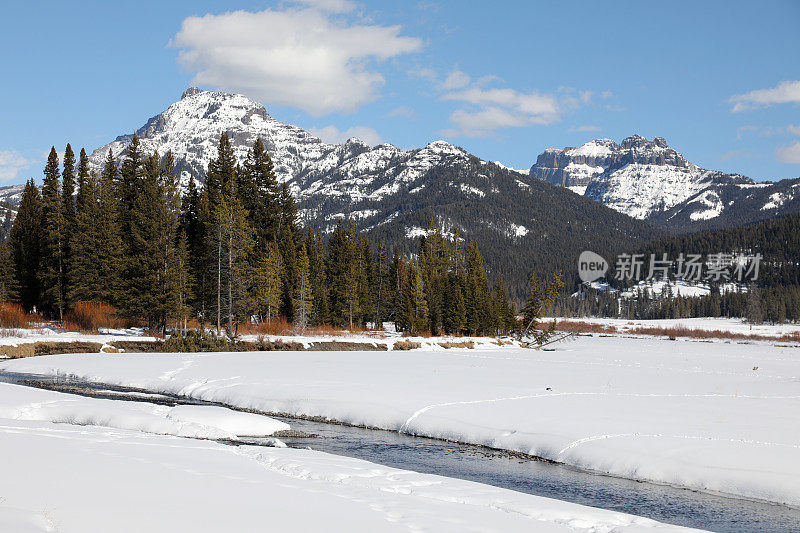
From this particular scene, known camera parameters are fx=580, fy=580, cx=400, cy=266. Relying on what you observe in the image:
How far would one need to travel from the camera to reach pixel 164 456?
38.1 feet

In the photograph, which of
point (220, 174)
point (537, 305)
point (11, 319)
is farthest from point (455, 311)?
point (11, 319)

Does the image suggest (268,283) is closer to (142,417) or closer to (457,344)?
(457,344)

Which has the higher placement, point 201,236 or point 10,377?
point 201,236

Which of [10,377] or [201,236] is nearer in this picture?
[10,377]

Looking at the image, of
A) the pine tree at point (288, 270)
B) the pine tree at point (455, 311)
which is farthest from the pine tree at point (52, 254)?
the pine tree at point (455, 311)

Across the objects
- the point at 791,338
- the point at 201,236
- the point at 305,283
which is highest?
the point at 201,236

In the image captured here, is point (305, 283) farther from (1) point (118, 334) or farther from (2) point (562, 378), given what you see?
(2) point (562, 378)

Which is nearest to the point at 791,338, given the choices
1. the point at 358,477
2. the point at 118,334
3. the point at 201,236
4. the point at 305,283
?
the point at 305,283

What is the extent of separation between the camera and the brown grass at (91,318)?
47906 millimetres

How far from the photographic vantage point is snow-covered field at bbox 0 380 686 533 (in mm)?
7535

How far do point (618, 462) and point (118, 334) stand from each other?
137 feet

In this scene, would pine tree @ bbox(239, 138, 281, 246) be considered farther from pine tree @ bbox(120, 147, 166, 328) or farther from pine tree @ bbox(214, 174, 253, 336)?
pine tree @ bbox(120, 147, 166, 328)

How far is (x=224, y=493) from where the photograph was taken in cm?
913

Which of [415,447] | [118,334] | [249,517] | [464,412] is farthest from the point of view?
[118,334]
